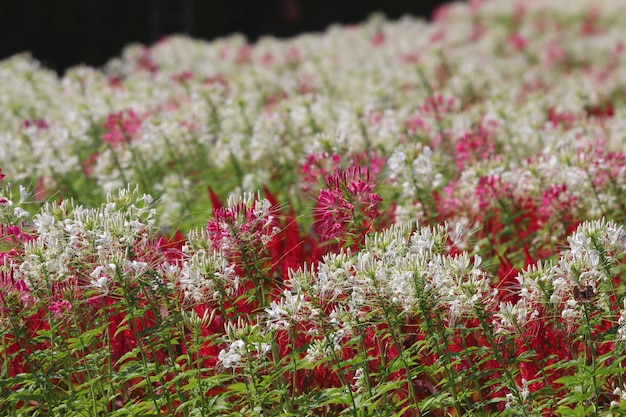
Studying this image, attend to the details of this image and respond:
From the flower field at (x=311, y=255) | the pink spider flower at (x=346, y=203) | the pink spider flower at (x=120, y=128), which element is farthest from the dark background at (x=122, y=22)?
the pink spider flower at (x=346, y=203)

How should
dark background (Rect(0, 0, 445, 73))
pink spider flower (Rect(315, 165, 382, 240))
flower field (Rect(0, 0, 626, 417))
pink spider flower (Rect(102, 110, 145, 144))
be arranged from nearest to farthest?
flower field (Rect(0, 0, 626, 417))
pink spider flower (Rect(315, 165, 382, 240))
pink spider flower (Rect(102, 110, 145, 144))
dark background (Rect(0, 0, 445, 73))

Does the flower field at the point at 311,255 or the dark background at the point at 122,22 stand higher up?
the dark background at the point at 122,22

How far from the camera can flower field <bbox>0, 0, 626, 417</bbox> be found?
11.3ft

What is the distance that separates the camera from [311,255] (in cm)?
502

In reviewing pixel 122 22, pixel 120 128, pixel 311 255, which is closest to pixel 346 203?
pixel 311 255

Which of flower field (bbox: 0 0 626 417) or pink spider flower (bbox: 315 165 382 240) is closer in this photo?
flower field (bbox: 0 0 626 417)

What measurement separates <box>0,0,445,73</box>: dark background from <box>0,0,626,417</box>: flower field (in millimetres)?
9630

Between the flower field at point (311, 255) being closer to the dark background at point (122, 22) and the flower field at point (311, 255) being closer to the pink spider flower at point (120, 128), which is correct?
the pink spider flower at point (120, 128)

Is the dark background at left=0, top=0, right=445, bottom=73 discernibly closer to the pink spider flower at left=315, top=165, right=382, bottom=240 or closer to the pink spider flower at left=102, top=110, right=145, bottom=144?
the pink spider flower at left=102, top=110, right=145, bottom=144

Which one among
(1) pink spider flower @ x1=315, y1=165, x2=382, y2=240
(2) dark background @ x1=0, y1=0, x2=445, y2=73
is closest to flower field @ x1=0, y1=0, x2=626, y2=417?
(1) pink spider flower @ x1=315, y1=165, x2=382, y2=240

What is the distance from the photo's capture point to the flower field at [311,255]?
3.44 m

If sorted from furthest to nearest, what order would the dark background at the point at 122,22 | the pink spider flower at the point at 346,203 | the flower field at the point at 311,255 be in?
the dark background at the point at 122,22, the pink spider flower at the point at 346,203, the flower field at the point at 311,255

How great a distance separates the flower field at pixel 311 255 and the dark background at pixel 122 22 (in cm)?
963

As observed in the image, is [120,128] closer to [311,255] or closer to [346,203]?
[311,255]
